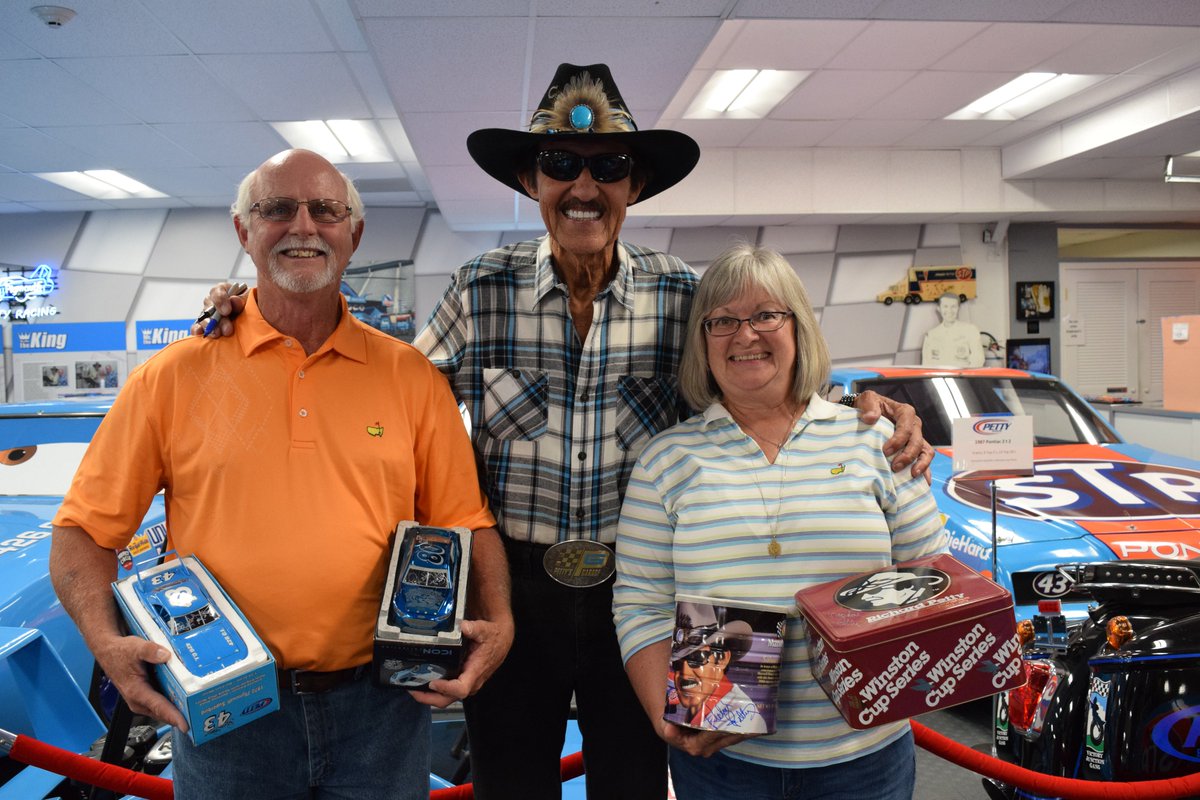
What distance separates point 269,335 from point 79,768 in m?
0.90

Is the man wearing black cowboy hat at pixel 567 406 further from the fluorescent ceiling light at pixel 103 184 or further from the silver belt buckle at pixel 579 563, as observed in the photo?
the fluorescent ceiling light at pixel 103 184

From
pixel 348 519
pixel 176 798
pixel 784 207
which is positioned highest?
pixel 784 207

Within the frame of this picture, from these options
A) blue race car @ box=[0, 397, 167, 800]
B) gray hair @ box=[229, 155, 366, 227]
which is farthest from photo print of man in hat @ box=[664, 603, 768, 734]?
blue race car @ box=[0, 397, 167, 800]

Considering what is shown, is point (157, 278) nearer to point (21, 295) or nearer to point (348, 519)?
point (21, 295)

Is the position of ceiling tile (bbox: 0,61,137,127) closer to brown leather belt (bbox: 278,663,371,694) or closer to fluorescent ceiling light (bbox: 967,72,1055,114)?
brown leather belt (bbox: 278,663,371,694)

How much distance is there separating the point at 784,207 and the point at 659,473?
A: 6.92m

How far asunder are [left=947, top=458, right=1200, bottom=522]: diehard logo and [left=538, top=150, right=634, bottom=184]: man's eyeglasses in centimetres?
202

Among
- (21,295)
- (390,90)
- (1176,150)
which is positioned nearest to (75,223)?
(21,295)

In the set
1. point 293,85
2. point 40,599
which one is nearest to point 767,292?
point 40,599

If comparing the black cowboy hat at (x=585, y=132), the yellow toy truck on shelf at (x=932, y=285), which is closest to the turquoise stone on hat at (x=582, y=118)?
the black cowboy hat at (x=585, y=132)

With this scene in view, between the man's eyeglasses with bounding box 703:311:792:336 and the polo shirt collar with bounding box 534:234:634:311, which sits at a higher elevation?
the polo shirt collar with bounding box 534:234:634:311

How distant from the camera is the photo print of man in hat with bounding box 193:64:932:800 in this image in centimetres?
149

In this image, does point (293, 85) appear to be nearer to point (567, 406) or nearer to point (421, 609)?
point (567, 406)

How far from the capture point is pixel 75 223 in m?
8.78
